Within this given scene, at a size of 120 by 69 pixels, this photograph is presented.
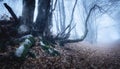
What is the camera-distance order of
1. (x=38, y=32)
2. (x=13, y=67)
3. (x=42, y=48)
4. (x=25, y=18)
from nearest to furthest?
(x=13, y=67)
(x=42, y=48)
(x=25, y=18)
(x=38, y=32)

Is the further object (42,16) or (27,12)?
(42,16)

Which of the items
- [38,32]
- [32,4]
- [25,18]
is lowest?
[38,32]

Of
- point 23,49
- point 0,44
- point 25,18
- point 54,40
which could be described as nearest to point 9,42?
point 0,44

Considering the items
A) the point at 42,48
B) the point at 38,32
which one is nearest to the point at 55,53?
the point at 42,48

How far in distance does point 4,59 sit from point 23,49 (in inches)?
35.3

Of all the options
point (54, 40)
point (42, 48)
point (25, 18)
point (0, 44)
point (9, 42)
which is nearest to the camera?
point (0, 44)

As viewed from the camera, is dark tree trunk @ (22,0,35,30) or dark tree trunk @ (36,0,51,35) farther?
dark tree trunk @ (36,0,51,35)

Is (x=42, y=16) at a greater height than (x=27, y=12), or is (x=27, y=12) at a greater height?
(x=27, y=12)

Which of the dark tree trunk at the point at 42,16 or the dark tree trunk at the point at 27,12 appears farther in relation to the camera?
the dark tree trunk at the point at 42,16

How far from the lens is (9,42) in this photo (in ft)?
25.4

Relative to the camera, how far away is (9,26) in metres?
9.45

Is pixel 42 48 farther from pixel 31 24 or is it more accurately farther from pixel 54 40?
pixel 54 40

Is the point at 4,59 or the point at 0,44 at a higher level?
the point at 0,44

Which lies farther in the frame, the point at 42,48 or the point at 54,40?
the point at 54,40
